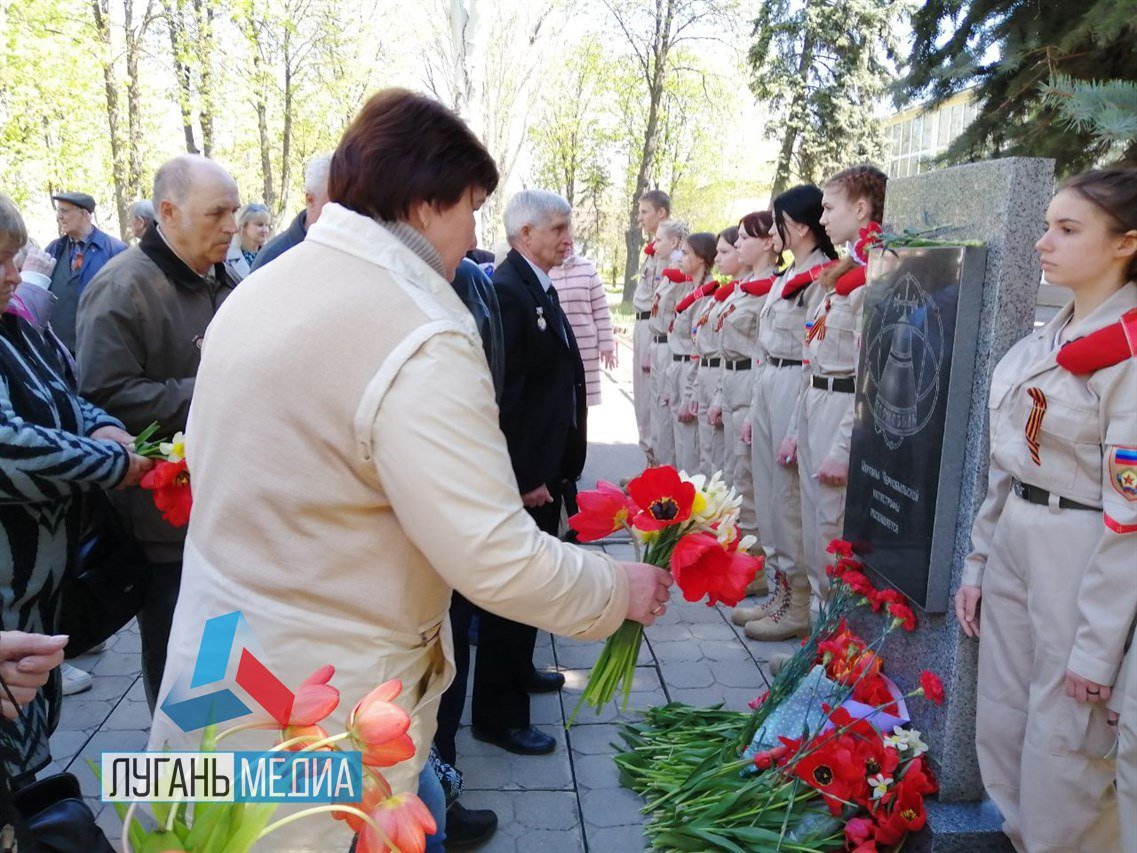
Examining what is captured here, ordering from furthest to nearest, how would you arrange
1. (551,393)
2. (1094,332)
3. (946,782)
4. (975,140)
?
(975,140) → (551,393) → (946,782) → (1094,332)

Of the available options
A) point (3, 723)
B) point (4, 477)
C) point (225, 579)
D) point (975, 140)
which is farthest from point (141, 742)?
point (975, 140)

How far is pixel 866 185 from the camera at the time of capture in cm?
380

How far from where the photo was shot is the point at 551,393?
3.51 m

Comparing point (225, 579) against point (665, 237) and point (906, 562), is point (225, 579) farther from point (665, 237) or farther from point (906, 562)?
point (665, 237)

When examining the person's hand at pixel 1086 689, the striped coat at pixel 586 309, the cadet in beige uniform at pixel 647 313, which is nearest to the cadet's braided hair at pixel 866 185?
the person's hand at pixel 1086 689

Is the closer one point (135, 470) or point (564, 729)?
point (135, 470)

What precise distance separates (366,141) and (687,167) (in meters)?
36.0

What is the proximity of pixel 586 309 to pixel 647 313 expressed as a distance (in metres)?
0.90

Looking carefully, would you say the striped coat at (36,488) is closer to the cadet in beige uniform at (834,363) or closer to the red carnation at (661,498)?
the red carnation at (661,498)

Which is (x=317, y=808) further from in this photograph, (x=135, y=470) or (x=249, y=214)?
(x=249, y=214)

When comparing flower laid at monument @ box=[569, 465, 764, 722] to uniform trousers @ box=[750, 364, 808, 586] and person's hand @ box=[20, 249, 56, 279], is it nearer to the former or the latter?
uniform trousers @ box=[750, 364, 808, 586]

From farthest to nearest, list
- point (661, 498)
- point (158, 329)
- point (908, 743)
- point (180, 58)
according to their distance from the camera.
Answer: point (180, 58), point (158, 329), point (908, 743), point (661, 498)

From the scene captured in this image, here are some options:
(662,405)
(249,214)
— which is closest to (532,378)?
(662,405)

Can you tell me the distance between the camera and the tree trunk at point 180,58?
16156mm
